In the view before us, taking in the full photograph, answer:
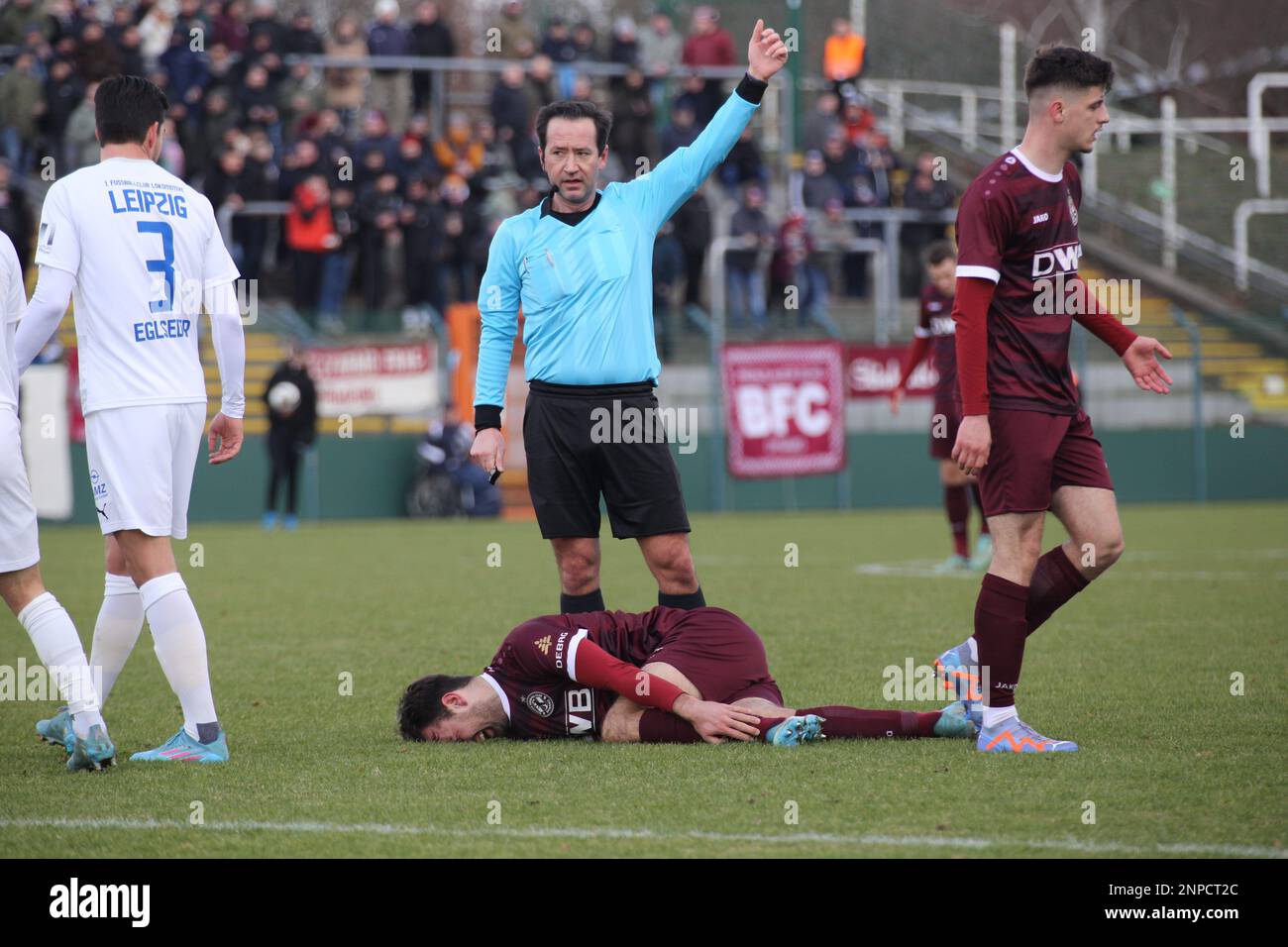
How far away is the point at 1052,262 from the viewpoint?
19.1 ft

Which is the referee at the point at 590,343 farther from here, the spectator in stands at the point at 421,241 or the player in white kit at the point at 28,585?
the spectator in stands at the point at 421,241

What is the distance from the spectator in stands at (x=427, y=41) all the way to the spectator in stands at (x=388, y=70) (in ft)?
0.56

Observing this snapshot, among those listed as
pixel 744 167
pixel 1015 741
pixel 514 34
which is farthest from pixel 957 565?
pixel 514 34

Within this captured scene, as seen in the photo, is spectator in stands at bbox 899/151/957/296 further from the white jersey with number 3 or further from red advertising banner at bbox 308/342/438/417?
the white jersey with number 3

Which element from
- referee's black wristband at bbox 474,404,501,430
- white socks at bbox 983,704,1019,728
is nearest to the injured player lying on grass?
white socks at bbox 983,704,1019,728

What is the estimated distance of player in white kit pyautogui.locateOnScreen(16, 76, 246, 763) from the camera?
5.64 meters

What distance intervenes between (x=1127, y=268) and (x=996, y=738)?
23554 mm

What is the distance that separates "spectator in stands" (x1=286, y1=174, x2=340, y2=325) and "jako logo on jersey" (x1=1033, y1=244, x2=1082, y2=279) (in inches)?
669

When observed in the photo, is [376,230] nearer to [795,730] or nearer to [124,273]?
[124,273]

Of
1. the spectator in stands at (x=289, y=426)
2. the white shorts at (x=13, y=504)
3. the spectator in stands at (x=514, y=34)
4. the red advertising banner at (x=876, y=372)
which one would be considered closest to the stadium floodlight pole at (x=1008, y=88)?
the red advertising banner at (x=876, y=372)

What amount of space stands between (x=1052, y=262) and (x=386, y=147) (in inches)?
706
